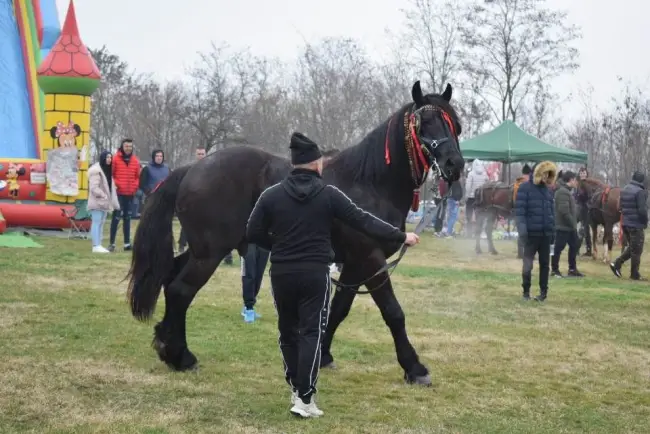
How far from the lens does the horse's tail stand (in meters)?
6.48

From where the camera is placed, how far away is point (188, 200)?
632 centimetres

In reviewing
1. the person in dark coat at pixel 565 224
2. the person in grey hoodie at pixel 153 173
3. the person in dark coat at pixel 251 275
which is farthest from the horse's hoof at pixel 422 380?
the person in grey hoodie at pixel 153 173

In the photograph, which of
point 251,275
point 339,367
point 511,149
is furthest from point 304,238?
point 511,149

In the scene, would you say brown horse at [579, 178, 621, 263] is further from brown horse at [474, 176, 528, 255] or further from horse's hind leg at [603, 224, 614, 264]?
brown horse at [474, 176, 528, 255]

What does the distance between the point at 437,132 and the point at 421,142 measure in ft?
0.46

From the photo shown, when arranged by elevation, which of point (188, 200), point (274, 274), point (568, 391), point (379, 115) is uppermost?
point (379, 115)

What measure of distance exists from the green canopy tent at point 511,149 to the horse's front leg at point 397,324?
14.1m

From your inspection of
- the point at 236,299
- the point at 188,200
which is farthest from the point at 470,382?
the point at 236,299

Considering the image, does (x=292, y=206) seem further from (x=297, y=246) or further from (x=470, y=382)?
(x=470, y=382)

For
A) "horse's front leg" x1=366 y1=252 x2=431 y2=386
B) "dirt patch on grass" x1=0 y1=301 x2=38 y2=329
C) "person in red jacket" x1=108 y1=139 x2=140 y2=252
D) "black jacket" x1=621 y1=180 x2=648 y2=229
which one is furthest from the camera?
"person in red jacket" x1=108 y1=139 x2=140 y2=252

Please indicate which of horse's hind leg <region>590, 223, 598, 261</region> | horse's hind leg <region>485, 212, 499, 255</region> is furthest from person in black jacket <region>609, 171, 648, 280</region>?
horse's hind leg <region>485, 212, 499, 255</region>

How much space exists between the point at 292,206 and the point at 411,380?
74.0 inches

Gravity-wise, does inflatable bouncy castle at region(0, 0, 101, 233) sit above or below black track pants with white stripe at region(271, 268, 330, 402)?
above

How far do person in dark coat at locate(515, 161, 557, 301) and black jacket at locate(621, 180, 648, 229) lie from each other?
350cm
